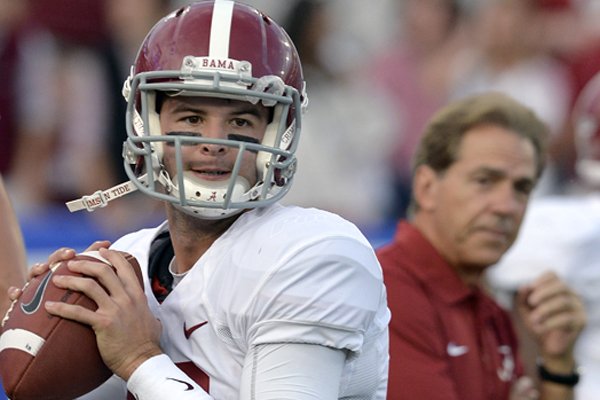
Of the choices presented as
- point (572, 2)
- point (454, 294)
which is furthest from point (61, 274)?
point (572, 2)

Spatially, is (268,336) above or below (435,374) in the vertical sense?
above

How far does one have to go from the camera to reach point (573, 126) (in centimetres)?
716

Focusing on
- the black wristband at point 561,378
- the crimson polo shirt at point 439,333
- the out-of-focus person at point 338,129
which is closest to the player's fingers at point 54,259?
the crimson polo shirt at point 439,333

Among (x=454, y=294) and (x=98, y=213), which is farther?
(x=98, y=213)

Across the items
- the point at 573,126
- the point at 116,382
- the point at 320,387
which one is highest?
the point at 320,387

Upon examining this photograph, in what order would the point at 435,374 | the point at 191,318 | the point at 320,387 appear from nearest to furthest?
1. the point at 320,387
2. the point at 191,318
3. the point at 435,374

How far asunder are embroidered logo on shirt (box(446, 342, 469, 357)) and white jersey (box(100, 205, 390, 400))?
79 centimetres

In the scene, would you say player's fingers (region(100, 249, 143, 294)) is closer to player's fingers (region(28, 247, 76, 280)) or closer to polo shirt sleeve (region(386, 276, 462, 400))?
player's fingers (region(28, 247, 76, 280))

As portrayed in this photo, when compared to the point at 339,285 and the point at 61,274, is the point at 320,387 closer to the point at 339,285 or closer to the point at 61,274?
the point at 339,285

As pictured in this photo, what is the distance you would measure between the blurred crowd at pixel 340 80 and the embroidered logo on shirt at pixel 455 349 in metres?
2.42

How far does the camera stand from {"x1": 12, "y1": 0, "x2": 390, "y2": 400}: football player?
2.19 metres

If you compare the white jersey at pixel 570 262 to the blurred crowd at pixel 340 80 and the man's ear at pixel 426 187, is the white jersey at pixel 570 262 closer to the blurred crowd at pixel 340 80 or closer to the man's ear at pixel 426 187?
the man's ear at pixel 426 187

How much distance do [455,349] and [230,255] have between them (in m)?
1.06

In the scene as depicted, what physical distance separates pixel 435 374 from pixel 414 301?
21cm
